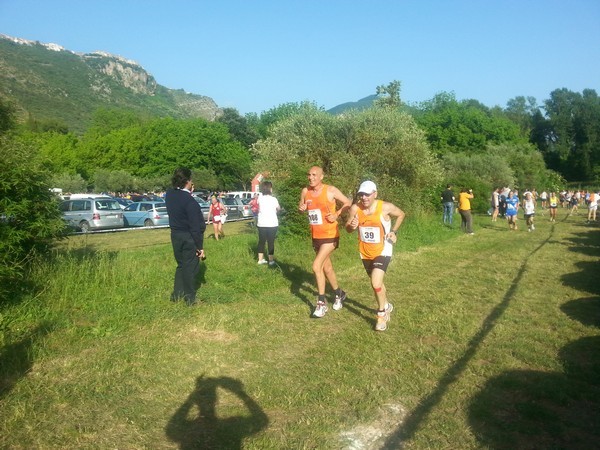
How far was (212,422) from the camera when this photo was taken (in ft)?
12.0

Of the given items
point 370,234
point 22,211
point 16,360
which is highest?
point 22,211

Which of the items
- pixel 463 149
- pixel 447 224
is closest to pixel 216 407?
pixel 447 224

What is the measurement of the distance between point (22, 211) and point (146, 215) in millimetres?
19374

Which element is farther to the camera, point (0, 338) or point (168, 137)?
point (168, 137)

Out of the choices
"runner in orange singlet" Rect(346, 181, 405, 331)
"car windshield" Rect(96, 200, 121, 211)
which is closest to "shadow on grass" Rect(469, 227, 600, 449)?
"runner in orange singlet" Rect(346, 181, 405, 331)

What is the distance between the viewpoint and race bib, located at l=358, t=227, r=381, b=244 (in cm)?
602

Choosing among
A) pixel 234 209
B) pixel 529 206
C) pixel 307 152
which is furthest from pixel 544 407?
pixel 234 209

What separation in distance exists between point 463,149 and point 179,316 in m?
61.5

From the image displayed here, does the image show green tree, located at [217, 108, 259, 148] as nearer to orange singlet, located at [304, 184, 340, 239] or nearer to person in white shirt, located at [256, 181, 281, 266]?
person in white shirt, located at [256, 181, 281, 266]

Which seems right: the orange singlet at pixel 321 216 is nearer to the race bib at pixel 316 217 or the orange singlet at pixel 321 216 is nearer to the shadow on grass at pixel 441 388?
the race bib at pixel 316 217

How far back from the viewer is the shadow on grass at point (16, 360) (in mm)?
4176

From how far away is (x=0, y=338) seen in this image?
491 centimetres

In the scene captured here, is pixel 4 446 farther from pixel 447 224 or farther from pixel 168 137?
pixel 168 137

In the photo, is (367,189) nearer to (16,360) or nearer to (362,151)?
(16,360)
